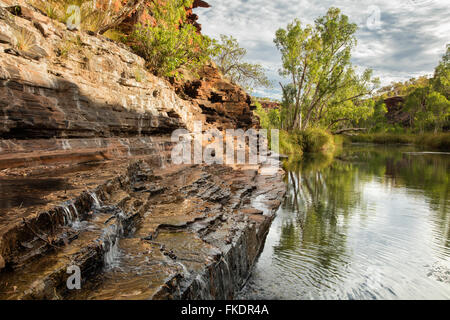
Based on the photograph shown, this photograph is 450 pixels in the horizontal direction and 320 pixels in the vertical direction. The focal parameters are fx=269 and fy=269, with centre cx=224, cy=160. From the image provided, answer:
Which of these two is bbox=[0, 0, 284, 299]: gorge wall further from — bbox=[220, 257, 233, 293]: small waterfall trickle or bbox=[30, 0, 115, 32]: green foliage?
bbox=[30, 0, 115, 32]: green foliage

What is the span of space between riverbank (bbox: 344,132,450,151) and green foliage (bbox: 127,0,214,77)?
28.7m

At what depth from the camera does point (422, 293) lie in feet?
12.4

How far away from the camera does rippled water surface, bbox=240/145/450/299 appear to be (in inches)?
153

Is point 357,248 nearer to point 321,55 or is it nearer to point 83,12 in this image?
point 83,12

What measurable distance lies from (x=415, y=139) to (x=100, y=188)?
45.8 m

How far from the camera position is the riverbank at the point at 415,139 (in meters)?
28.2

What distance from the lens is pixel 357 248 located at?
5.19 m

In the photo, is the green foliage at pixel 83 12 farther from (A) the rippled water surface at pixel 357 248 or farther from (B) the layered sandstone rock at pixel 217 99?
(A) the rippled water surface at pixel 357 248

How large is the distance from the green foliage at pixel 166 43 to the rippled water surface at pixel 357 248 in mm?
6929

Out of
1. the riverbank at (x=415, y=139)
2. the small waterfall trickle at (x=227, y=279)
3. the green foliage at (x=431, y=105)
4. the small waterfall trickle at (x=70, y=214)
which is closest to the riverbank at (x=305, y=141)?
the green foliage at (x=431, y=105)

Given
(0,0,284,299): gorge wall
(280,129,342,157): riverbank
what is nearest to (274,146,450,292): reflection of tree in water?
(0,0,284,299): gorge wall
